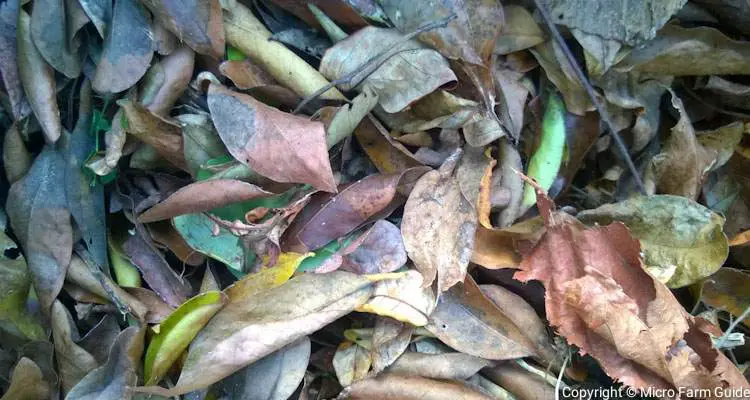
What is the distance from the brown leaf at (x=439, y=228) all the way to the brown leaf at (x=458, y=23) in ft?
0.45

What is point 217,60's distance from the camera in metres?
0.81

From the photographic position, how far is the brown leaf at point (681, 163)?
0.84 metres

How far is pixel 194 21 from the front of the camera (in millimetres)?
771

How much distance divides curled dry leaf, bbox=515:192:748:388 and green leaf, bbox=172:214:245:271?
310mm

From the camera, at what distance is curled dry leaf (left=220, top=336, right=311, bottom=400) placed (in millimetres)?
756

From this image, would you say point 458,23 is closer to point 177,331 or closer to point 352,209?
point 352,209

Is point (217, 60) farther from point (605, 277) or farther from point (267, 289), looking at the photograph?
point (605, 277)

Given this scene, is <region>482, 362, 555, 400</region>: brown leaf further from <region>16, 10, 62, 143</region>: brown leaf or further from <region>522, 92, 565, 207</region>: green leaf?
<region>16, 10, 62, 143</region>: brown leaf

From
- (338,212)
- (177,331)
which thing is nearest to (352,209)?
(338,212)

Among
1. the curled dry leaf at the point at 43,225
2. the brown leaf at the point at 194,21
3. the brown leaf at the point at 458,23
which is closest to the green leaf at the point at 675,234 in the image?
the brown leaf at the point at 458,23

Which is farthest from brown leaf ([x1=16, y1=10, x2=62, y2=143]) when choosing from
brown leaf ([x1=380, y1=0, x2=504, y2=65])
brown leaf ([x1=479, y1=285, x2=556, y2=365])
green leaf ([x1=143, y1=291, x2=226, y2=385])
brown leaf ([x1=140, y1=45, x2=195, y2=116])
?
brown leaf ([x1=479, y1=285, x2=556, y2=365])

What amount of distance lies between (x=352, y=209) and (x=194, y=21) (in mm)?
269

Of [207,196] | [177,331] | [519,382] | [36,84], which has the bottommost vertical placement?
[519,382]

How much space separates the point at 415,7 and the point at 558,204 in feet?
0.98
